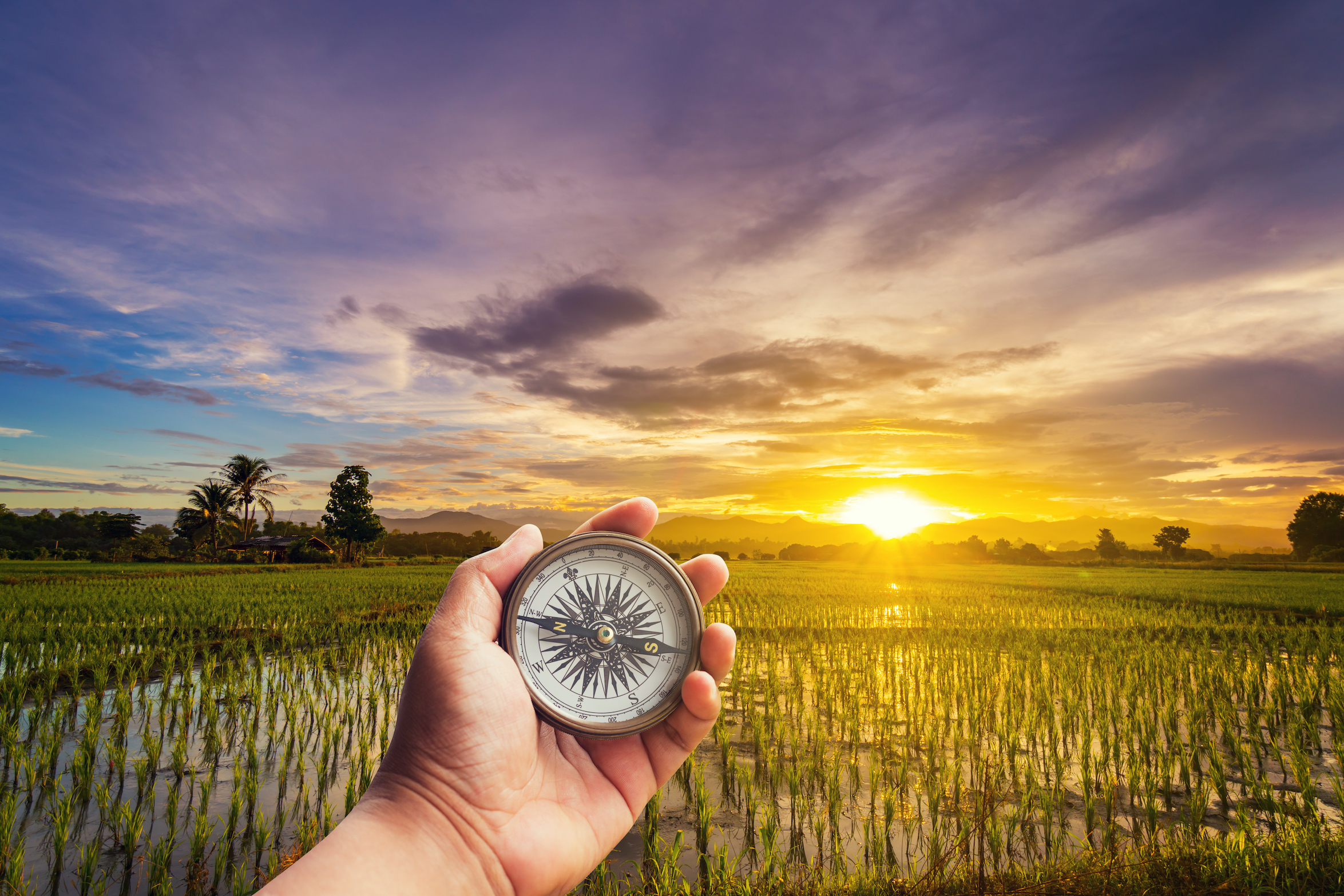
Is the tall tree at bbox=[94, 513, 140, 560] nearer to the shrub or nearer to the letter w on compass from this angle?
the letter w on compass

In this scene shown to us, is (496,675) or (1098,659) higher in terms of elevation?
(496,675)

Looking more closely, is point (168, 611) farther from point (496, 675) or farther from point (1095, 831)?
point (1095, 831)

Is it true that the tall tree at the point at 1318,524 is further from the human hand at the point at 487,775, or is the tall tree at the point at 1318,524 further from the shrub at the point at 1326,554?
the human hand at the point at 487,775

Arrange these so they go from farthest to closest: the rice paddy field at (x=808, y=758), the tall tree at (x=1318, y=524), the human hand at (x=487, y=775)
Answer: the tall tree at (x=1318, y=524) → the rice paddy field at (x=808, y=758) → the human hand at (x=487, y=775)

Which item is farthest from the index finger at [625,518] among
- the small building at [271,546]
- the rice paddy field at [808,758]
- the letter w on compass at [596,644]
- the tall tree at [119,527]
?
the tall tree at [119,527]

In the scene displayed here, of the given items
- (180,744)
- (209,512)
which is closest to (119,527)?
(209,512)

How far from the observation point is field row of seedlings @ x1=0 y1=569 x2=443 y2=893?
385 centimetres

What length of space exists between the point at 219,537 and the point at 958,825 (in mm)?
58885

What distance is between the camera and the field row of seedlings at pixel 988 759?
13.0 ft

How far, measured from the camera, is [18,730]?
5902 millimetres

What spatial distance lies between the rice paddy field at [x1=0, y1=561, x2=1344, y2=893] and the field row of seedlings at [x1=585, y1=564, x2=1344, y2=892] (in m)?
0.04

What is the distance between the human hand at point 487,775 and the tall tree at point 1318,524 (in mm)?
83993

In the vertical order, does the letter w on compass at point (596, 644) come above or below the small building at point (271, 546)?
above

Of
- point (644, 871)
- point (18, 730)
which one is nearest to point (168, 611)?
point (18, 730)
